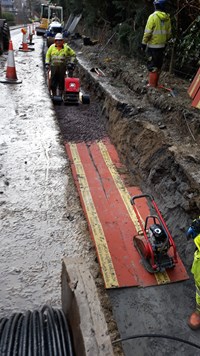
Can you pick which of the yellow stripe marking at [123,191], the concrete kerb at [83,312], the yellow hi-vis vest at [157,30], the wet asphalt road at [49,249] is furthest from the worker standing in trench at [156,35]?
the concrete kerb at [83,312]

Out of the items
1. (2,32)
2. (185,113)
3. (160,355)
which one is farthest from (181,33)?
(2,32)

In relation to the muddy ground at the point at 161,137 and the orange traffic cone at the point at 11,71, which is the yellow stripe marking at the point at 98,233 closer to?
the muddy ground at the point at 161,137

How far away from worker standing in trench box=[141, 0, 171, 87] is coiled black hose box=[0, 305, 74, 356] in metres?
6.82

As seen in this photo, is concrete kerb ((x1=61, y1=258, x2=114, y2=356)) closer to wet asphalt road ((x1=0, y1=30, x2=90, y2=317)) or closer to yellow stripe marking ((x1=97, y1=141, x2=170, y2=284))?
wet asphalt road ((x1=0, y1=30, x2=90, y2=317))

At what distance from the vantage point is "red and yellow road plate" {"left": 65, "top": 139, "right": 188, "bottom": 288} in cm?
419

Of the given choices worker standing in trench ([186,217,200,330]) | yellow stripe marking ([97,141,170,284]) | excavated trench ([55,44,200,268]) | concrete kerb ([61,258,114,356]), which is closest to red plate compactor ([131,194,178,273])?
yellow stripe marking ([97,141,170,284])

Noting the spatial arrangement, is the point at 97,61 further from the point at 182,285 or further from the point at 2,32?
the point at 182,285

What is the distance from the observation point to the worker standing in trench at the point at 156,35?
7.52 m

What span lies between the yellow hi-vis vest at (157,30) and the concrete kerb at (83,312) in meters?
6.60

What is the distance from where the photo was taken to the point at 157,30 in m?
7.64

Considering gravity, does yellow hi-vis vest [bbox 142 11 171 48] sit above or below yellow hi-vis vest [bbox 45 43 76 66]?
above

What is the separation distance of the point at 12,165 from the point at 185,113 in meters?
3.31

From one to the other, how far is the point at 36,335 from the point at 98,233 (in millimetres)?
2626

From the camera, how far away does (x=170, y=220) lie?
5012mm
